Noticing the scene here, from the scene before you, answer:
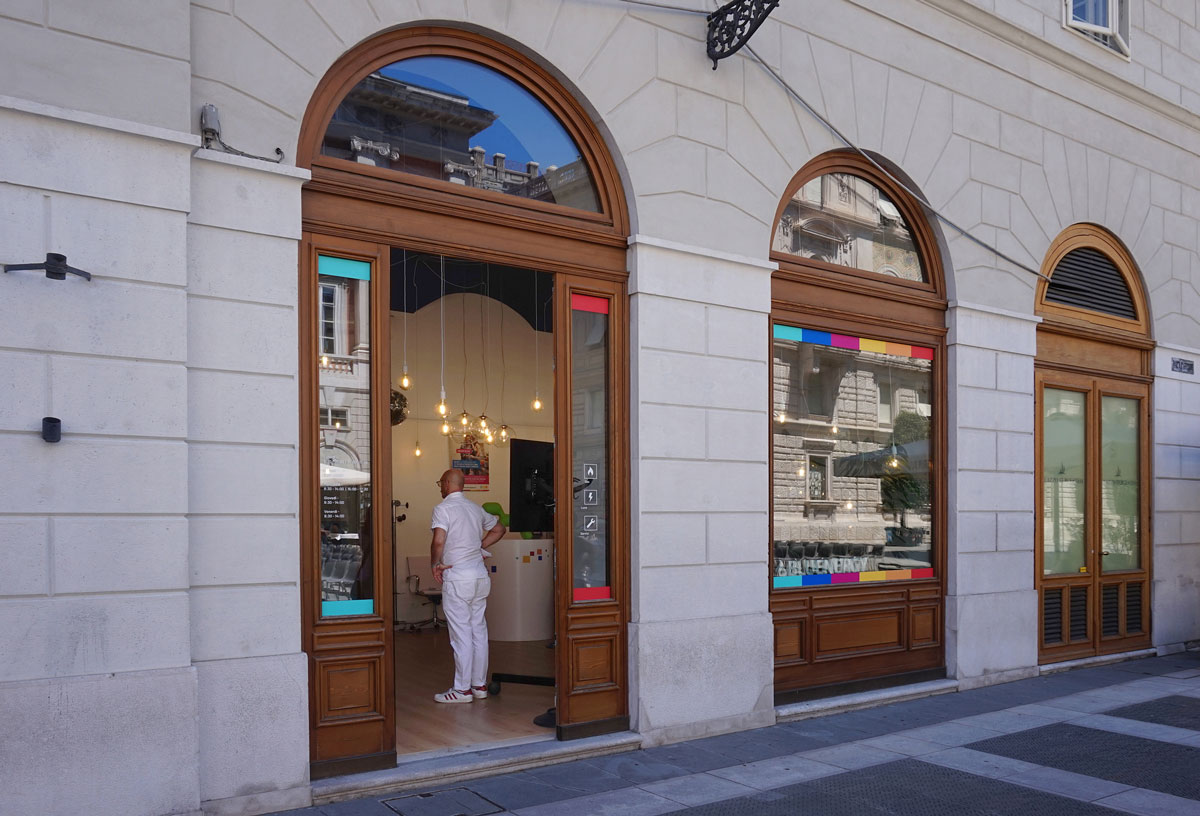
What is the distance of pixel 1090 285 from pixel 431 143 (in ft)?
25.6

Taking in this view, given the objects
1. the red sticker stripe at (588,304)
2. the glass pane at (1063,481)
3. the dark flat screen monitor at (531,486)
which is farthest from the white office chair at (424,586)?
the glass pane at (1063,481)

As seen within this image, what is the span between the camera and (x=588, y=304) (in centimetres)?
716

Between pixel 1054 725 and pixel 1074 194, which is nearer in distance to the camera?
pixel 1054 725

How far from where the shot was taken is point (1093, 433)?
1094 cm

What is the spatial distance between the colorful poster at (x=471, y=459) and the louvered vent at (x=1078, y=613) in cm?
686

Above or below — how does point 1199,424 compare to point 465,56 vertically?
below

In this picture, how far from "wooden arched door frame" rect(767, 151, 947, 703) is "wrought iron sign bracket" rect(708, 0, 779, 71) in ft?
4.61

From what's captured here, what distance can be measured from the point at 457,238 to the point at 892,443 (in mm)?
4719

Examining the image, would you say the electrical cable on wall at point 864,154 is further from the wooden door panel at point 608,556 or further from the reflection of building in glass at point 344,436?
the reflection of building in glass at point 344,436

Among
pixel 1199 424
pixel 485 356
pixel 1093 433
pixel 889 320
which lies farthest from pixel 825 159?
pixel 1199 424

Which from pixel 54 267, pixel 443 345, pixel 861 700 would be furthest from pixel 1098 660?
pixel 54 267

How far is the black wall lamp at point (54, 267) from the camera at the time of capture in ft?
15.5

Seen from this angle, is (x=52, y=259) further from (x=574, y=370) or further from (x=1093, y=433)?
(x=1093, y=433)

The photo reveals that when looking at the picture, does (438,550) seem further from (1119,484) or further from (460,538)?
(1119,484)
